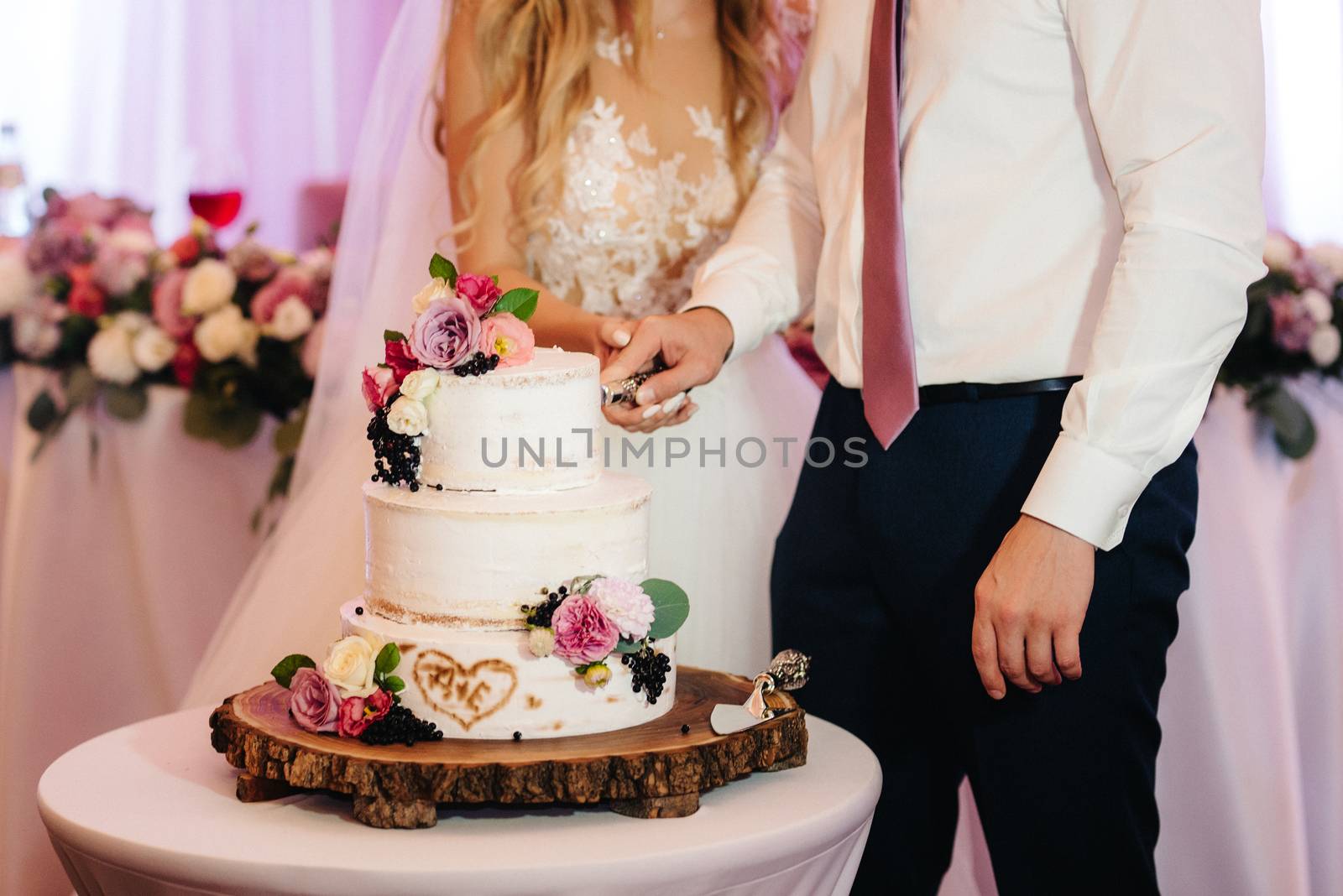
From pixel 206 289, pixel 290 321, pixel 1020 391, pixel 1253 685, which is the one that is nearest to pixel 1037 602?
pixel 1020 391

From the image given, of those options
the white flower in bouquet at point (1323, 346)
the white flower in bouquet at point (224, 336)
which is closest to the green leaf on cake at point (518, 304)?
the white flower in bouquet at point (224, 336)

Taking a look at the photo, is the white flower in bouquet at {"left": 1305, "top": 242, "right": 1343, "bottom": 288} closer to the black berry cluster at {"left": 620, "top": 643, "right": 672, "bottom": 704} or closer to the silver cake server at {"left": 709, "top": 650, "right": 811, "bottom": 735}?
the silver cake server at {"left": 709, "top": 650, "right": 811, "bottom": 735}

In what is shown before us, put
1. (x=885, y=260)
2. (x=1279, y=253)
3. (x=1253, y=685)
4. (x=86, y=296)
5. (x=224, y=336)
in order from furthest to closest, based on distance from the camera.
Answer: (x=86, y=296)
(x=224, y=336)
(x=1279, y=253)
(x=1253, y=685)
(x=885, y=260)

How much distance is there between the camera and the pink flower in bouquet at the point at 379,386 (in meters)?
1.50

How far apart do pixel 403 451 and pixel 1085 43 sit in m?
0.89

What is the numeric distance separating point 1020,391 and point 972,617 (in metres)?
0.28

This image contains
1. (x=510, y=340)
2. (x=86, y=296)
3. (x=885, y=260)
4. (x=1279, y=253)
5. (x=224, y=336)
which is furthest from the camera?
(x=86, y=296)

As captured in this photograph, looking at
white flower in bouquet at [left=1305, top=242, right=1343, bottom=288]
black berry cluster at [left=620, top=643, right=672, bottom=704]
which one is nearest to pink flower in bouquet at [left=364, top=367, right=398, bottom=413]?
black berry cluster at [left=620, top=643, right=672, bottom=704]

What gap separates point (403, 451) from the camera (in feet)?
4.83

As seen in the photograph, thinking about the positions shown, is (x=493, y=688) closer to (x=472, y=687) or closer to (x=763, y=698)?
(x=472, y=687)

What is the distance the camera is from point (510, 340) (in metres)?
1.49

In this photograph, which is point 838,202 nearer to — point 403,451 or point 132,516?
point 403,451

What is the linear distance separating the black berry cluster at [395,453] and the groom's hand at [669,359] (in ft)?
1.17

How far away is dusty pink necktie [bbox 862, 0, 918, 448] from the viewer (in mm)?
1596
